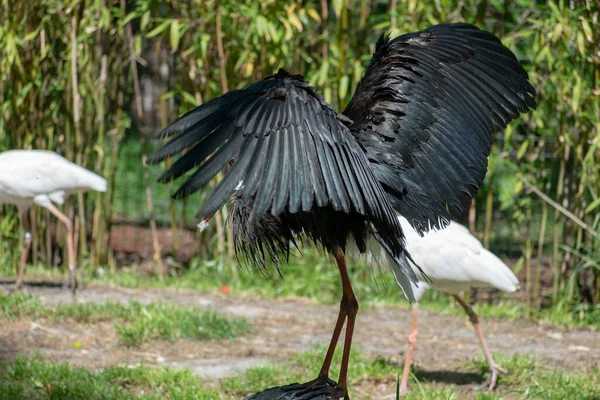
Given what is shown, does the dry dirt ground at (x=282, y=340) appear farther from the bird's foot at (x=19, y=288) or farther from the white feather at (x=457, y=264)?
the white feather at (x=457, y=264)

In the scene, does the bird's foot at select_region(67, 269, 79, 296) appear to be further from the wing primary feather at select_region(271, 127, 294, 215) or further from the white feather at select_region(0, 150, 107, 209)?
the wing primary feather at select_region(271, 127, 294, 215)

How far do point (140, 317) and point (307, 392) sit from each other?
2.09 m

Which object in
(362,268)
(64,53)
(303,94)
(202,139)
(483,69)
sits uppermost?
(64,53)

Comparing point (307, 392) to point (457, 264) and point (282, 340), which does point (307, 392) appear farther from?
point (282, 340)

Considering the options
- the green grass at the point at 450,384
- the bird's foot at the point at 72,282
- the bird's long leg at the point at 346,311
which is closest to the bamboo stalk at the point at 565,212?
the green grass at the point at 450,384

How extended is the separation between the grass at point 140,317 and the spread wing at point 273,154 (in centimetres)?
261

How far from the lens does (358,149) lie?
117 inches

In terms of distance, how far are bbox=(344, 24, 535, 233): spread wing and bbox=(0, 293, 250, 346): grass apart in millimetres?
2138

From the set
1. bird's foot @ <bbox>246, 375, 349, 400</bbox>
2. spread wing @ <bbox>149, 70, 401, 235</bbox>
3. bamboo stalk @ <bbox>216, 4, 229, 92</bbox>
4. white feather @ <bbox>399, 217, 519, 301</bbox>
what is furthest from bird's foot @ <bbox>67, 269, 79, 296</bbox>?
spread wing @ <bbox>149, 70, 401, 235</bbox>

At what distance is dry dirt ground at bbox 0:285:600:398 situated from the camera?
4914mm

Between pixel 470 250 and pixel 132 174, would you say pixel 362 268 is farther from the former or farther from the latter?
pixel 132 174

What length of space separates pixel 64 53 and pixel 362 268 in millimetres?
2995

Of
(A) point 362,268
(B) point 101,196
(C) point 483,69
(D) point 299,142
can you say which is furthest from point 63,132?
(D) point 299,142

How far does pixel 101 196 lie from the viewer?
7.30 meters
